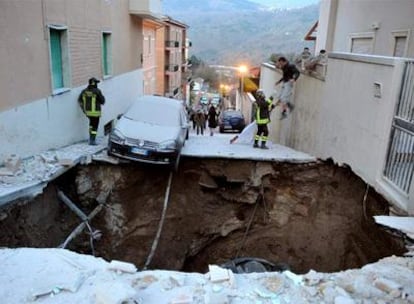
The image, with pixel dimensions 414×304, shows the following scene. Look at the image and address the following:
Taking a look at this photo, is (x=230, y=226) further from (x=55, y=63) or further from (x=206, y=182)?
(x=55, y=63)

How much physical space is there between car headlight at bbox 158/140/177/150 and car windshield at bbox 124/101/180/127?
3.43 ft

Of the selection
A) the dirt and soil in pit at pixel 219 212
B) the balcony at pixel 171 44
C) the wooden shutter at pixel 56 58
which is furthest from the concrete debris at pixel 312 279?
the balcony at pixel 171 44

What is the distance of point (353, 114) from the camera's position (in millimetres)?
8008

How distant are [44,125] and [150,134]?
2577 millimetres

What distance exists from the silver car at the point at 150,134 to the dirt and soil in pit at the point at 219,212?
71 centimetres

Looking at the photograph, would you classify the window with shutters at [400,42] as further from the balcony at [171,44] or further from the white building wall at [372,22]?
the balcony at [171,44]

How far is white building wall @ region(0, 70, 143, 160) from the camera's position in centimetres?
775

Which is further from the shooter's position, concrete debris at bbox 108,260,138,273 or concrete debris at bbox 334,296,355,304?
concrete debris at bbox 108,260,138,273

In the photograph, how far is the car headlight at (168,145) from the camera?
9086mm

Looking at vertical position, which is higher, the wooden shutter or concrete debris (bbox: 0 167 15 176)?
the wooden shutter

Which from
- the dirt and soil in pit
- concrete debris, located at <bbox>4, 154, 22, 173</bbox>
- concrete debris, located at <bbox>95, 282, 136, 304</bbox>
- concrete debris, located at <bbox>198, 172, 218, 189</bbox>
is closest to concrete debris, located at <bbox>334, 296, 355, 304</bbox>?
concrete debris, located at <bbox>95, 282, 136, 304</bbox>

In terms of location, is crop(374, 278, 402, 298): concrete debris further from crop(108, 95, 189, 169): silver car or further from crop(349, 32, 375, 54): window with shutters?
crop(349, 32, 375, 54): window with shutters

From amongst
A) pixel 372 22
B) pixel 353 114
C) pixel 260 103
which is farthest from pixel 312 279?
pixel 372 22

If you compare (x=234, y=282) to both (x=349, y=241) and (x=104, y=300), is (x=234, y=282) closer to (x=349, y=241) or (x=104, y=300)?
(x=104, y=300)
